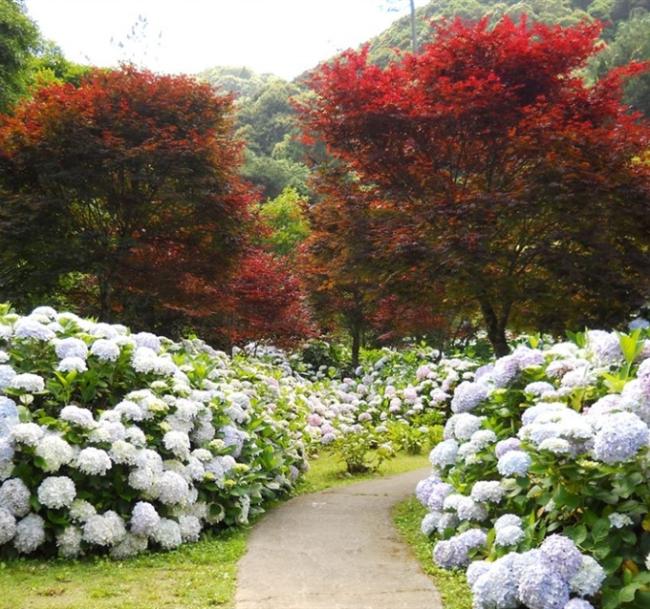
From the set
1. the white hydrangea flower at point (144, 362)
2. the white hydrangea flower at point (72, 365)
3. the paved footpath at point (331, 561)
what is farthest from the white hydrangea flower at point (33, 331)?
the paved footpath at point (331, 561)

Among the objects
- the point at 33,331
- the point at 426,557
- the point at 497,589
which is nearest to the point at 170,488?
the point at 33,331

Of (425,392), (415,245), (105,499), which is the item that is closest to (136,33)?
(425,392)

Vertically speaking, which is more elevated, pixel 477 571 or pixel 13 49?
pixel 13 49

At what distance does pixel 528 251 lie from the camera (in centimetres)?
668

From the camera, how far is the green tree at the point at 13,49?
13.4 meters

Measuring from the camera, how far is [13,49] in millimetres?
13547

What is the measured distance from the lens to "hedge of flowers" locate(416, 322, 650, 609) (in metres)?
2.80

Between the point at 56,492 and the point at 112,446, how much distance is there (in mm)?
421

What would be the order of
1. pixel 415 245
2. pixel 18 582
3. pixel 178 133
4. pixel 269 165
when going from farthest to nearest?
pixel 269 165, pixel 178 133, pixel 415 245, pixel 18 582

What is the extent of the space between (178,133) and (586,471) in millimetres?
6646

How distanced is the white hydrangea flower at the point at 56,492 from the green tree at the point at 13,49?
11.1m

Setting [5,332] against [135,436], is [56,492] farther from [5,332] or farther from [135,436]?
[5,332]

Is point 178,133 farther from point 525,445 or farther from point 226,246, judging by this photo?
point 525,445

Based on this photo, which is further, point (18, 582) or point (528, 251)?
point (528, 251)
